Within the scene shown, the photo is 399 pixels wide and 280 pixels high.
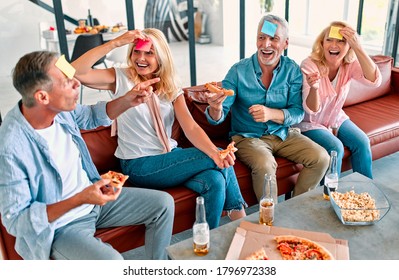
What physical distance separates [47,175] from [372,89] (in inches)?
113

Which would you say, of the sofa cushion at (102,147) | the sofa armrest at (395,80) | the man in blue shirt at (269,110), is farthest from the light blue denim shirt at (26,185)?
the sofa armrest at (395,80)

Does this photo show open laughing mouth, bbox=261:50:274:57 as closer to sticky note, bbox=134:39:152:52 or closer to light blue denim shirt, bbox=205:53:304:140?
light blue denim shirt, bbox=205:53:304:140

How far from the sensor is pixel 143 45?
2154mm

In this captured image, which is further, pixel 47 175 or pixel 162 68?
pixel 162 68

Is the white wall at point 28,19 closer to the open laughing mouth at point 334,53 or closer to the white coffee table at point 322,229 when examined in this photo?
the open laughing mouth at point 334,53

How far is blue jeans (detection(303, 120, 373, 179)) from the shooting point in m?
2.64

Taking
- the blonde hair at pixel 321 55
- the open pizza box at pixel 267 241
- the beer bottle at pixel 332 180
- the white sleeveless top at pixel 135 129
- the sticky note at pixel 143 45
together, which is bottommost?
the open pizza box at pixel 267 241

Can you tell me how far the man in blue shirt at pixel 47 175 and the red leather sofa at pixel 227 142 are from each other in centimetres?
24

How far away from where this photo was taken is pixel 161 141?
226 centimetres

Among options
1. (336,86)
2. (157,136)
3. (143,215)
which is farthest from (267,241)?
(336,86)

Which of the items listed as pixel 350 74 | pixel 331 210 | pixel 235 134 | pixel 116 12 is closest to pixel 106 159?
pixel 235 134

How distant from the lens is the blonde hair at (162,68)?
7.23ft

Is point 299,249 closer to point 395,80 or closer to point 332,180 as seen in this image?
point 332,180
